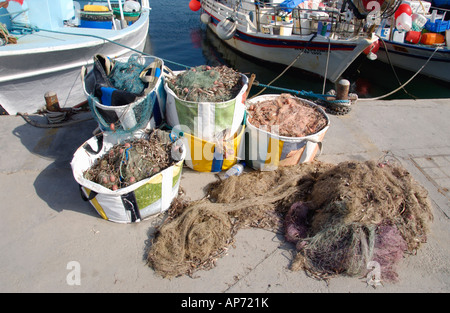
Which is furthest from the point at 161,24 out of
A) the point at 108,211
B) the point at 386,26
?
the point at 108,211

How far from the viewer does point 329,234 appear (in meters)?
3.02

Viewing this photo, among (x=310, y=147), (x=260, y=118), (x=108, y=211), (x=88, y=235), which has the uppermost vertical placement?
(x=260, y=118)

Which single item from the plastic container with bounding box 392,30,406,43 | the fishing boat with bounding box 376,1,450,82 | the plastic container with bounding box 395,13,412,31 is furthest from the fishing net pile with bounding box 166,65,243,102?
the plastic container with bounding box 392,30,406,43

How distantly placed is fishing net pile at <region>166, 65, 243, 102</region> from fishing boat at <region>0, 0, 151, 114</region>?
2.39m

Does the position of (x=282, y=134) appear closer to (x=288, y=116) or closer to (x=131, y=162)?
(x=288, y=116)

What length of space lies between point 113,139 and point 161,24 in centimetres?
1632

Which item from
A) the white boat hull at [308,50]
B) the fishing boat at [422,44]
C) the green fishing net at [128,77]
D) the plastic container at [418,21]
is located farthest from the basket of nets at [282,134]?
the plastic container at [418,21]

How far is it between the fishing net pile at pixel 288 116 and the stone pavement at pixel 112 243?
2.14ft

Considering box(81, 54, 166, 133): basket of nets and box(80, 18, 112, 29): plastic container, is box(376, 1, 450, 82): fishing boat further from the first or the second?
box(81, 54, 166, 133): basket of nets

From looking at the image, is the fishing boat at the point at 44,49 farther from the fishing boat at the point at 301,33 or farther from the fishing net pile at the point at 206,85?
the fishing boat at the point at 301,33

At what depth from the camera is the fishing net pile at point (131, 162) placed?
330cm

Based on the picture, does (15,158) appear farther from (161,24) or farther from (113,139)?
(161,24)

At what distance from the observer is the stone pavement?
2.93 metres

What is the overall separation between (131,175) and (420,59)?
461 inches
